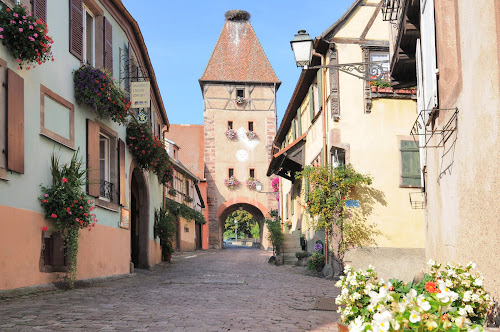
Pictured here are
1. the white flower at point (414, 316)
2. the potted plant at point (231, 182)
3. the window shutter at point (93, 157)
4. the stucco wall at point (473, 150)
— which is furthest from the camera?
the potted plant at point (231, 182)

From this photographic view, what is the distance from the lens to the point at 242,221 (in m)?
71.3

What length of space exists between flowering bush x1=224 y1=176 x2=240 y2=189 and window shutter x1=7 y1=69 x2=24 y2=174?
3375 cm

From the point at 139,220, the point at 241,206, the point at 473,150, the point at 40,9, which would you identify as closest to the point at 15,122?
the point at 40,9

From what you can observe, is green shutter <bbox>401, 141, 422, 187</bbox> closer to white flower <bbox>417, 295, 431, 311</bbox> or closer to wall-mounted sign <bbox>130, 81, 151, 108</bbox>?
wall-mounted sign <bbox>130, 81, 151, 108</bbox>

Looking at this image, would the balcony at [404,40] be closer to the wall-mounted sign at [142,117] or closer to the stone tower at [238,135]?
the wall-mounted sign at [142,117]

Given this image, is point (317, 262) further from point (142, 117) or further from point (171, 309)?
point (171, 309)

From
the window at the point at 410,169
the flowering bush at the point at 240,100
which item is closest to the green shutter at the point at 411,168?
the window at the point at 410,169

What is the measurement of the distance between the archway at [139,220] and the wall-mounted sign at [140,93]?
2899 mm

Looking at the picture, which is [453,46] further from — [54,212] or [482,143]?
[54,212]

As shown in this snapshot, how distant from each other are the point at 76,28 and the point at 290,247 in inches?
487

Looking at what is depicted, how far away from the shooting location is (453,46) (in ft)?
22.2

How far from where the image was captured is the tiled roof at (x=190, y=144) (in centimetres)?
4544

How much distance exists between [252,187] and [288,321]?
35662 millimetres

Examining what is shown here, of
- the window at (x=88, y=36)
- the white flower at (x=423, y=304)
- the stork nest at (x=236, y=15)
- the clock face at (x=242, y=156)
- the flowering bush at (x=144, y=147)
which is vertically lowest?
the white flower at (x=423, y=304)
